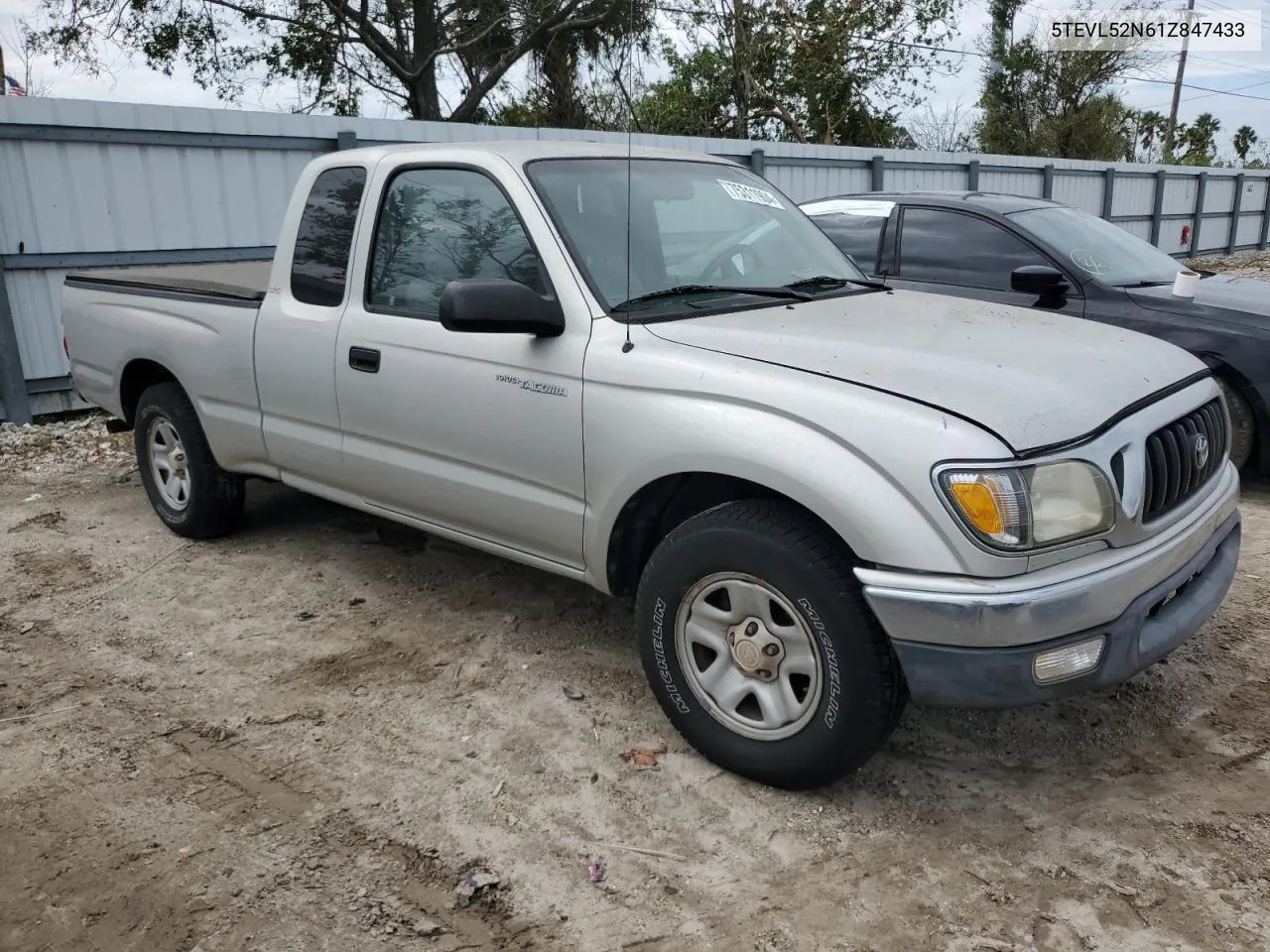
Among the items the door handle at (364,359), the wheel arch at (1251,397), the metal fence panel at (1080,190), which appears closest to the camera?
the door handle at (364,359)

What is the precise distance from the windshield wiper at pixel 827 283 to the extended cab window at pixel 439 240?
1011mm

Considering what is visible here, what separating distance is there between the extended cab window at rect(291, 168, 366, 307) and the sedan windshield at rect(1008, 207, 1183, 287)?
13.3 ft

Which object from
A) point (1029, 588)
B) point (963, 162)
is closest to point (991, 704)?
point (1029, 588)

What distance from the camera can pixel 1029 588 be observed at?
8.44 ft

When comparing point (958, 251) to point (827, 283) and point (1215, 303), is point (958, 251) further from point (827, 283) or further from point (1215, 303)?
point (827, 283)

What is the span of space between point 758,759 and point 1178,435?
155 centimetres

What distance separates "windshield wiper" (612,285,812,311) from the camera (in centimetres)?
347

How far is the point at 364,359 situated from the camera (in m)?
4.05

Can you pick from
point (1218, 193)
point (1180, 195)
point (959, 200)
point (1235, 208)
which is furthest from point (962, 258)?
point (1235, 208)

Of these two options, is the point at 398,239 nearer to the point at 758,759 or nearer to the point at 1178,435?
the point at 758,759

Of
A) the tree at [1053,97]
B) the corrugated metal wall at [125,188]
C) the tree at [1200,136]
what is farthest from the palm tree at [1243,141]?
the corrugated metal wall at [125,188]

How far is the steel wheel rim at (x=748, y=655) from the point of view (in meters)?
2.93

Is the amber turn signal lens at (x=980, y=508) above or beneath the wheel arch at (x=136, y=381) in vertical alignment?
above

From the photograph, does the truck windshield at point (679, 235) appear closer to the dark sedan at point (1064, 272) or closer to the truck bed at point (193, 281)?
the truck bed at point (193, 281)
